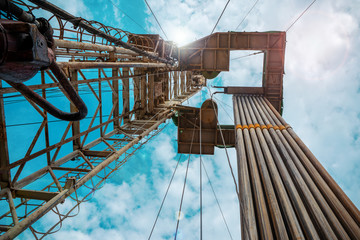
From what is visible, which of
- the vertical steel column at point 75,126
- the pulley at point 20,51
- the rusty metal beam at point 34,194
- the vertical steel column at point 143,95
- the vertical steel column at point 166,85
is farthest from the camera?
the vertical steel column at point 166,85

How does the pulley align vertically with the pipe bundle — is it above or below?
above

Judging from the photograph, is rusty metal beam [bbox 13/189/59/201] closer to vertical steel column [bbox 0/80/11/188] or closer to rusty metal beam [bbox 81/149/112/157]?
vertical steel column [bbox 0/80/11/188]

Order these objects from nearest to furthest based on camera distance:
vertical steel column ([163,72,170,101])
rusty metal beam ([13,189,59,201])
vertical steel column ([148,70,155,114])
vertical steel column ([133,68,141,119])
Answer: rusty metal beam ([13,189,59,201]), vertical steel column ([133,68,141,119]), vertical steel column ([148,70,155,114]), vertical steel column ([163,72,170,101])

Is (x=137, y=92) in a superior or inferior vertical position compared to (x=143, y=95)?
superior

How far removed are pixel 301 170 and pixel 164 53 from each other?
399 inches

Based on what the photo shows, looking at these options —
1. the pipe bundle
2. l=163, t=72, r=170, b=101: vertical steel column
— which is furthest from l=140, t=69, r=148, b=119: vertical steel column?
the pipe bundle

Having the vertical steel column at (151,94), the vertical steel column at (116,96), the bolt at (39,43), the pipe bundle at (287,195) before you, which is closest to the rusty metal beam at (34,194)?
the pipe bundle at (287,195)

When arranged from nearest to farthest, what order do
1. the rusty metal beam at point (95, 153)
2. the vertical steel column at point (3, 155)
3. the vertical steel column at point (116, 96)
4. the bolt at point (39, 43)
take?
the bolt at point (39, 43)
the vertical steel column at point (3, 155)
the rusty metal beam at point (95, 153)
the vertical steel column at point (116, 96)

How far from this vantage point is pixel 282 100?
43.4 feet

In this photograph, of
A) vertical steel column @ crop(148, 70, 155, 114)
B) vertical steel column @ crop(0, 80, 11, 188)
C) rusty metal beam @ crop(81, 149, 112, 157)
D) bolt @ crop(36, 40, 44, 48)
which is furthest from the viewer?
Result: vertical steel column @ crop(148, 70, 155, 114)

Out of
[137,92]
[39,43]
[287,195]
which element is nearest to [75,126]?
[137,92]

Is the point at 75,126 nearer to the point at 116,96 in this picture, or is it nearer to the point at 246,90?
the point at 116,96

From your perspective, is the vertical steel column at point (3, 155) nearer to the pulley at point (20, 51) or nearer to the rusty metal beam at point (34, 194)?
the rusty metal beam at point (34, 194)

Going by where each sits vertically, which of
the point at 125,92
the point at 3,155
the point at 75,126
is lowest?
the point at 3,155
